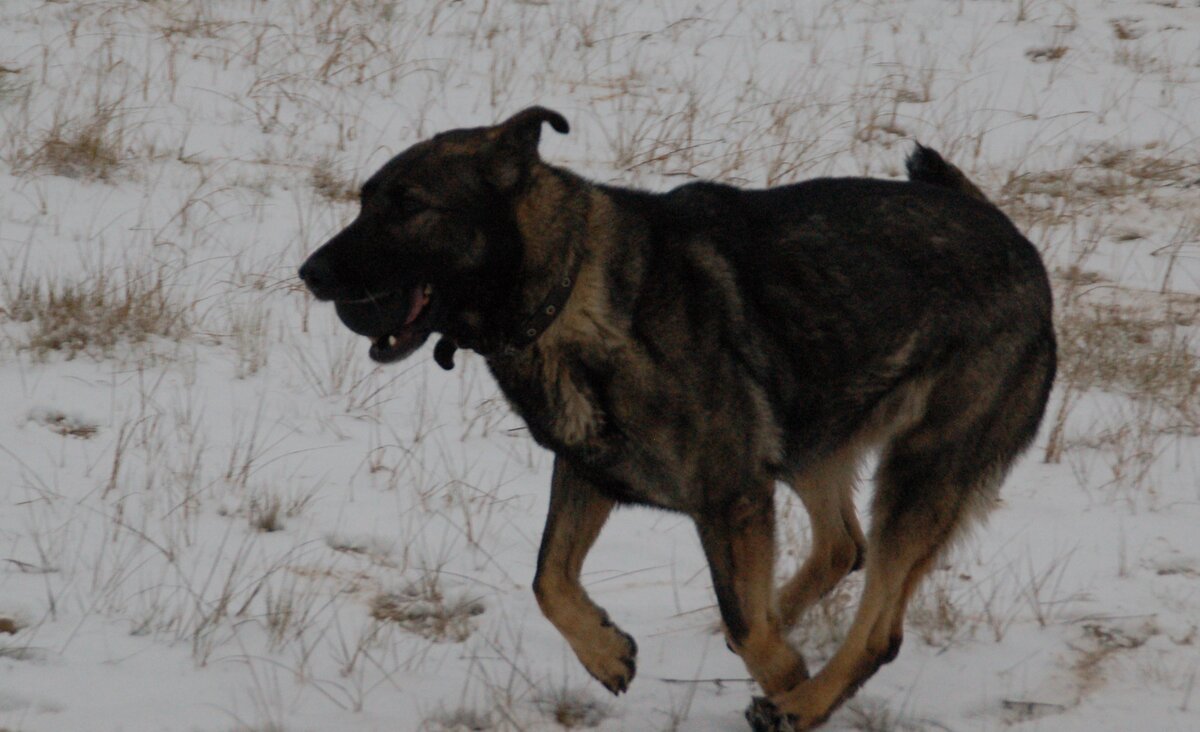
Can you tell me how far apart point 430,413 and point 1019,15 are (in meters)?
6.41

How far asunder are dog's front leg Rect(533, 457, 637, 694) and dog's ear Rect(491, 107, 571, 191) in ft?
2.54

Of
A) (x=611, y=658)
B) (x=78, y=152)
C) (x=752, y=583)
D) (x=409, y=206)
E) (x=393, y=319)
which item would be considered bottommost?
(x=611, y=658)

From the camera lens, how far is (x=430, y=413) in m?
5.46

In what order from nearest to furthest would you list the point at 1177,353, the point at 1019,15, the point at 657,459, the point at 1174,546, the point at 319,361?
the point at 657,459, the point at 1174,546, the point at 319,361, the point at 1177,353, the point at 1019,15

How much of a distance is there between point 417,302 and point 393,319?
8cm

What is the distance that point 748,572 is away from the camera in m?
3.52

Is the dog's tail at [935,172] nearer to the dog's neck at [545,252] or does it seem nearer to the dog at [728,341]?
the dog at [728,341]

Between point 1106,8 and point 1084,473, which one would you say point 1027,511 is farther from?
point 1106,8

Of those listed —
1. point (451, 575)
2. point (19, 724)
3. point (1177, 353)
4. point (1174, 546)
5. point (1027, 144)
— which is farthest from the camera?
point (1027, 144)

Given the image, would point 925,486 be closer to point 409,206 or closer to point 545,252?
point 545,252

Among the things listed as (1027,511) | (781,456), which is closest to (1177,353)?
(1027,511)

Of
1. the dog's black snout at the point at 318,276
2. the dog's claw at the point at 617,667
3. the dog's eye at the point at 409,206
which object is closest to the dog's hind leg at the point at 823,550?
the dog's claw at the point at 617,667

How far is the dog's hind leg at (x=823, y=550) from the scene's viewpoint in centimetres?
430

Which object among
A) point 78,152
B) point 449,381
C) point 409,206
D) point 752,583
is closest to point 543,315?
point 409,206
